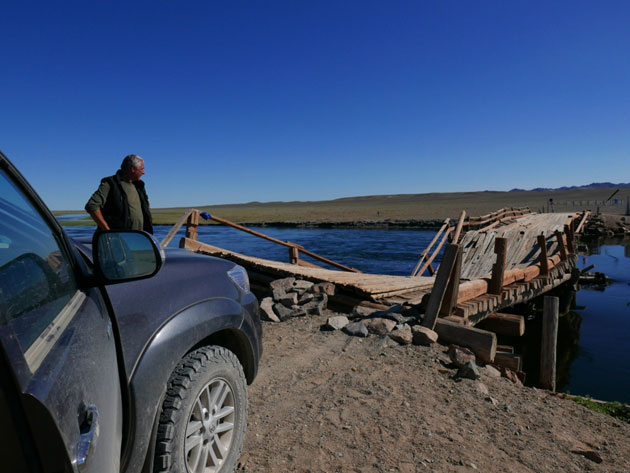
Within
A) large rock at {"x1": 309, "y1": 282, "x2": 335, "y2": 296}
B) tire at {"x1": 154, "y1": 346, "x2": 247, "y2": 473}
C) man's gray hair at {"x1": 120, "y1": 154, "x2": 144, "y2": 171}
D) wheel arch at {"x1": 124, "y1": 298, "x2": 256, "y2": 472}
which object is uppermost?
man's gray hair at {"x1": 120, "y1": 154, "x2": 144, "y2": 171}

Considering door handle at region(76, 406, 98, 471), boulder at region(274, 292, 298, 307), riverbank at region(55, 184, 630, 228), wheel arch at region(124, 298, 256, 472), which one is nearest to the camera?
door handle at region(76, 406, 98, 471)

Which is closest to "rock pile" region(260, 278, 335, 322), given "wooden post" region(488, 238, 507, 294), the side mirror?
"wooden post" region(488, 238, 507, 294)

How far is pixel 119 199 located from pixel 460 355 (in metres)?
4.39

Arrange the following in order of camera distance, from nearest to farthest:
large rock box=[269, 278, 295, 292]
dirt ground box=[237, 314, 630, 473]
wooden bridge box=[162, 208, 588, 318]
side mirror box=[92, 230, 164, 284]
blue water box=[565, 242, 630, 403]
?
side mirror box=[92, 230, 164, 284], dirt ground box=[237, 314, 630, 473], wooden bridge box=[162, 208, 588, 318], large rock box=[269, 278, 295, 292], blue water box=[565, 242, 630, 403]

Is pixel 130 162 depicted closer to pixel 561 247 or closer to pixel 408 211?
pixel 561 247

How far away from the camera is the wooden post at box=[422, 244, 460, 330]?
18.5ft

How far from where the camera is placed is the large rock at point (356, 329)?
5.69 meters

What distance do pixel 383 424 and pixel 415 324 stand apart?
2569 millimetres

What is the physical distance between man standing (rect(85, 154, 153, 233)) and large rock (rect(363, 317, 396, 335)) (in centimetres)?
339

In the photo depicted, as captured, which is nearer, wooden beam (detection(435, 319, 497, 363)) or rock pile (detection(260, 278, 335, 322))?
wooden beam (detection(435, 319, 497, 363))

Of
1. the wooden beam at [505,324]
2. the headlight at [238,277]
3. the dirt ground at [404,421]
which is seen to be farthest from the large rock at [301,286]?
the headlight at [238,277]

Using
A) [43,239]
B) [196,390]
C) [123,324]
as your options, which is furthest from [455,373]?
[43,239]

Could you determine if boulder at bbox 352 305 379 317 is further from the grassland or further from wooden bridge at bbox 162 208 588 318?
the grassland

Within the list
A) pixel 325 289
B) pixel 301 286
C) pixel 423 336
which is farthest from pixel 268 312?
pixel 423 336
